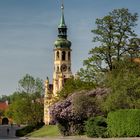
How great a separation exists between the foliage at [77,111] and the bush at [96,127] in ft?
15.6

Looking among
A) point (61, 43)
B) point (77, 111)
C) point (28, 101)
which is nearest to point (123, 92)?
point (77, 111)

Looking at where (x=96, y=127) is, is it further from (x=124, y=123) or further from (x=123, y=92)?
(x=123, y=92)

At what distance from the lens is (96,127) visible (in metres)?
63.9

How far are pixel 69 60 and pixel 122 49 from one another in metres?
102

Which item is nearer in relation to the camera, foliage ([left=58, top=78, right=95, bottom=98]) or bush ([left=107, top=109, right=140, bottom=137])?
bush ([left=107, top=109, right=140, bottom=137])

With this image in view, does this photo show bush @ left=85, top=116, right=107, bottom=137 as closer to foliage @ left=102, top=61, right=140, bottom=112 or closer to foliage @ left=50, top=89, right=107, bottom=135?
foliage @ left=102, top=61, right=140, bottom=112

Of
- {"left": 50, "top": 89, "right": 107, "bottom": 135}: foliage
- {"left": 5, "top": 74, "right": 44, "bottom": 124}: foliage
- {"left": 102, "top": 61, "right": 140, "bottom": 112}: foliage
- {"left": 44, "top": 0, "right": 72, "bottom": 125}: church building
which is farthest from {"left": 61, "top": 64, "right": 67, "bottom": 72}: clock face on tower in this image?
{"left": 102, "top": 61, "right": 140, "bottom": 112}: foliage

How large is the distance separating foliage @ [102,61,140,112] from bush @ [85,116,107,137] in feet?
6.18

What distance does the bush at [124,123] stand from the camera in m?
59.2

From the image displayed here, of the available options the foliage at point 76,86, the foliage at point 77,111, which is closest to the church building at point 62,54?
the foliage at point 76,86

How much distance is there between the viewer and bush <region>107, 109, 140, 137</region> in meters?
59.2

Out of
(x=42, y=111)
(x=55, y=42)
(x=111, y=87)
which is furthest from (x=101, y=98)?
(x=55, y=42)

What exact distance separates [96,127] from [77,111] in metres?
7.55

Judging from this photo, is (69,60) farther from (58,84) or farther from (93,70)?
(93,70)
